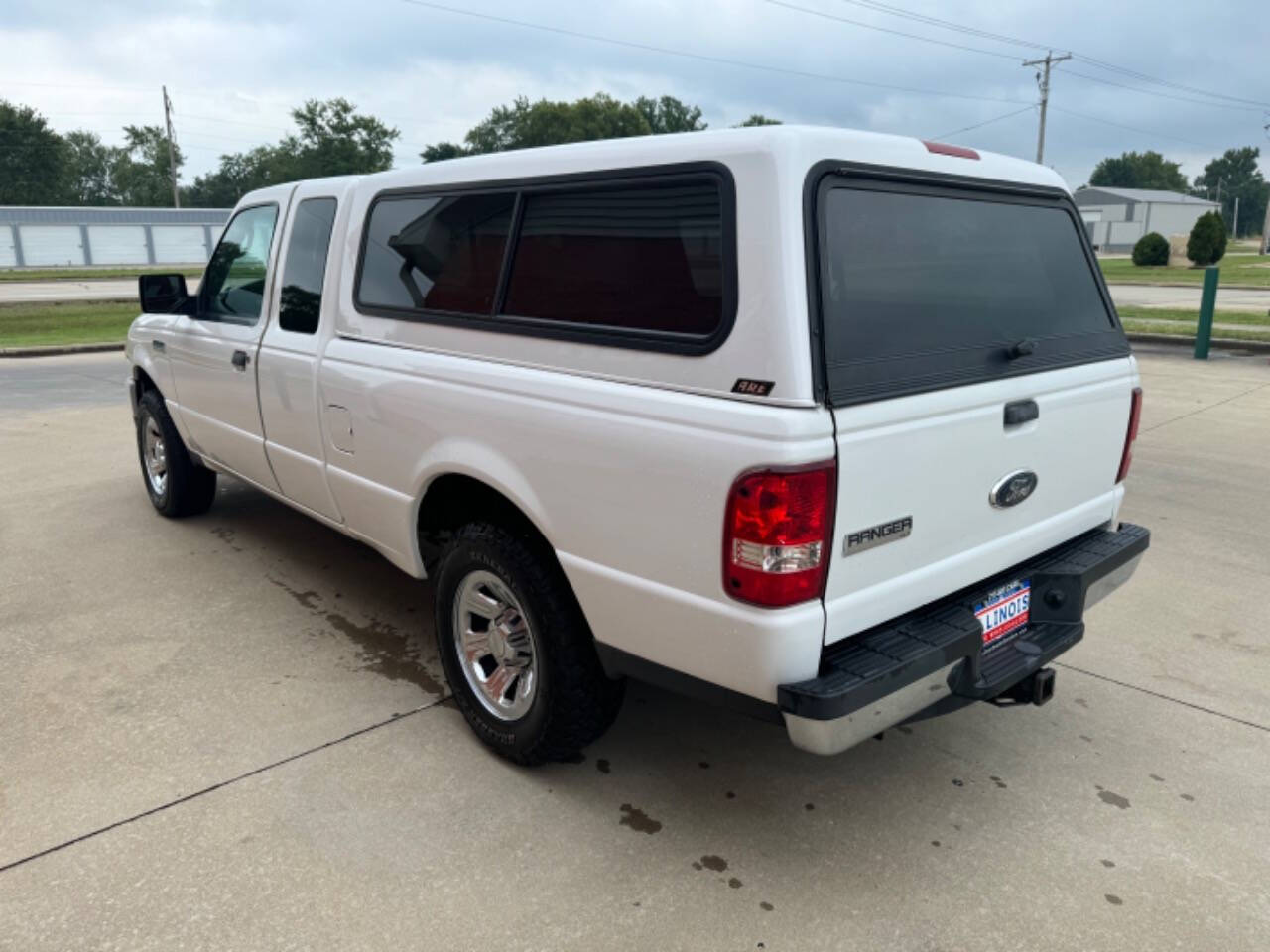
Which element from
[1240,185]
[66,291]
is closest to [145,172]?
[66,291]

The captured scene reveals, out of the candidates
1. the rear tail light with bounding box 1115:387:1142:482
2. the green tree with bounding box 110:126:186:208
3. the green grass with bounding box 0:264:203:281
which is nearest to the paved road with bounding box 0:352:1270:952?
the rear tail light with bounding box 1115:387:1142:482

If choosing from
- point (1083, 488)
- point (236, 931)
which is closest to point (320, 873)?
point (236, 931)

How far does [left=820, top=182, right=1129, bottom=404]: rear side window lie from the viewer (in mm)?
2365

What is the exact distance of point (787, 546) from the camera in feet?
7.20

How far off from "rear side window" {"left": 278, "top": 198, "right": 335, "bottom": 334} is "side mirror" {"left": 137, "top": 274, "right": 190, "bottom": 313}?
127cm

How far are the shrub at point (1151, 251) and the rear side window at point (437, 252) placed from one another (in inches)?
1754

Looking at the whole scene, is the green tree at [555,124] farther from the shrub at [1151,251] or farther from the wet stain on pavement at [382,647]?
the wet stain on pavement at [382,647]

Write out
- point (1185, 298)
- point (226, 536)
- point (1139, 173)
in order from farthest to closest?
point (1139, 173) < point (1185, 298) < point (226, 536)

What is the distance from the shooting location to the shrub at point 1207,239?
119 ft

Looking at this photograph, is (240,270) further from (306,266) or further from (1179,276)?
(1179,276)

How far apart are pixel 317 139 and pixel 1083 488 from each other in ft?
280

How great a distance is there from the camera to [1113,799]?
2.93 meters

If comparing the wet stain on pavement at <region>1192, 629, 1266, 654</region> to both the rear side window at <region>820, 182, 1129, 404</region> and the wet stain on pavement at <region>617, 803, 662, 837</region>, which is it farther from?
the wet stain on pavement at <region>617, 803, 662, 837</region>

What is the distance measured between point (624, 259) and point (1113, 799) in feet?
7.41
